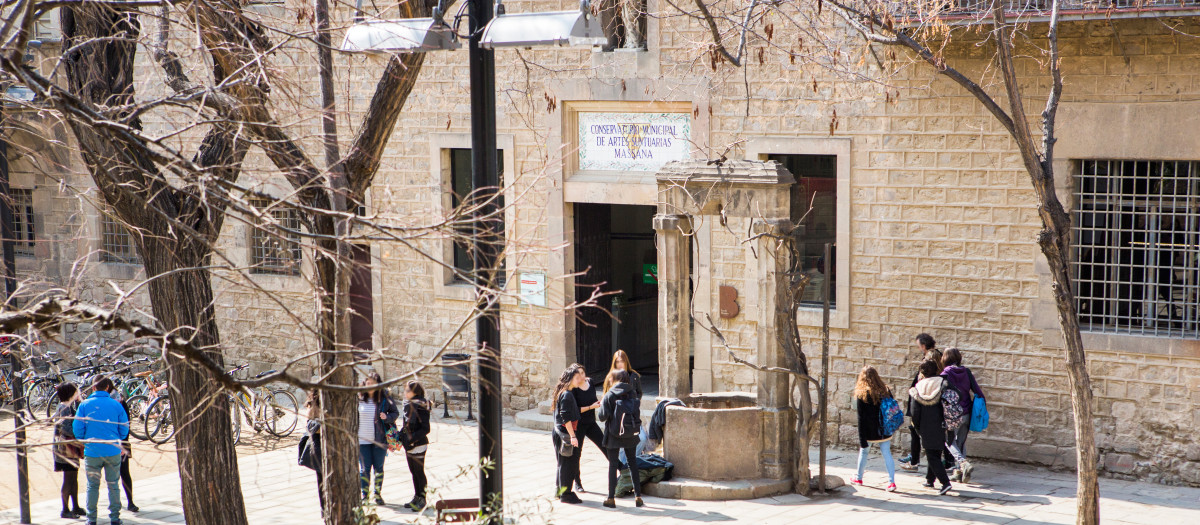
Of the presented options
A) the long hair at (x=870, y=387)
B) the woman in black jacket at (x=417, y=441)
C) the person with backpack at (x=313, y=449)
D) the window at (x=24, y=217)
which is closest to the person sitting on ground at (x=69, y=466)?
the person with backpack at (x=313, y=449)

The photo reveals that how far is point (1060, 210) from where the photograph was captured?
9.02m

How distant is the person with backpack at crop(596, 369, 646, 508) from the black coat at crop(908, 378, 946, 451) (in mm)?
2735

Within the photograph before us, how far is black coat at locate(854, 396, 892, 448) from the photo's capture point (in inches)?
456

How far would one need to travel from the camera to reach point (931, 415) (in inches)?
452

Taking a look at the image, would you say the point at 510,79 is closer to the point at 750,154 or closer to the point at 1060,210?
the point at 750,154

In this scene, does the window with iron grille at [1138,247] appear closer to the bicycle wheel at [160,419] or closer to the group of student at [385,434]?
the group of student at [385,434]

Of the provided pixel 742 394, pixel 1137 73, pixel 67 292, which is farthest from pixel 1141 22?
pixel 67 292

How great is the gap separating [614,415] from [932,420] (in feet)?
9.99

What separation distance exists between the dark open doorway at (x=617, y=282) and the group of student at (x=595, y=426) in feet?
13.5

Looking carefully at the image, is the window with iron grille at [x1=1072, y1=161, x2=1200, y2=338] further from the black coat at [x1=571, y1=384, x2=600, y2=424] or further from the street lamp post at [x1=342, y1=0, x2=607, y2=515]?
the street lamp post at [x1=342, y1=0, x2=607, y2=515]

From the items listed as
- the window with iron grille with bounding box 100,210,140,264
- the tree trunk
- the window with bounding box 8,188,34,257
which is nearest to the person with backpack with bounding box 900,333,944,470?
the tree trunk

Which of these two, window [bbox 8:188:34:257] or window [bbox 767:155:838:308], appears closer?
window [bbox 767:155:838:308]

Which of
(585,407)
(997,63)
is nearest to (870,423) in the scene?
(585,407)

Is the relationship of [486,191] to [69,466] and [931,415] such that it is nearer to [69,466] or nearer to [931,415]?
[931,415]
